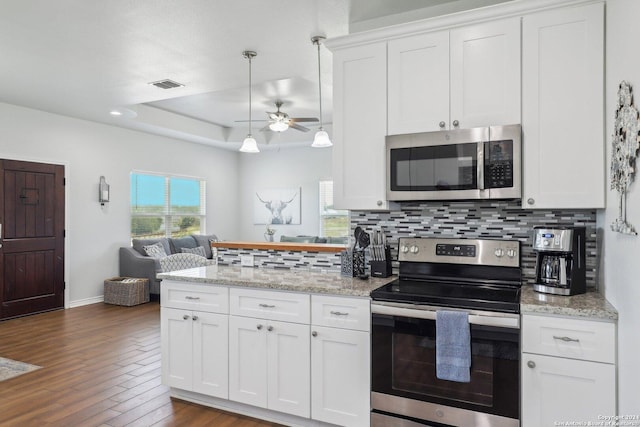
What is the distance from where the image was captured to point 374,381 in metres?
2.20

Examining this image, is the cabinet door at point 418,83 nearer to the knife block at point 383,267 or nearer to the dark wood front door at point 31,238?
the knife block at point 383,267

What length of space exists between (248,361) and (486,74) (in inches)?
83.4

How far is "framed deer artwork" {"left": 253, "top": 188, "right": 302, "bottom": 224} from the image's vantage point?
8.52 meters

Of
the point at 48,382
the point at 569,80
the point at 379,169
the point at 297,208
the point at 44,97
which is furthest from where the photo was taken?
the point at 297,208

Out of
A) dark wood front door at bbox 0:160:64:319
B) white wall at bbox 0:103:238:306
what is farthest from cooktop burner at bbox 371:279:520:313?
white wall at bbox 0:103:238:306

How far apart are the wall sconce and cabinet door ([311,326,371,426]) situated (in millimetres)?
4974

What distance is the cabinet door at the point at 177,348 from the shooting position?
274 centimetres

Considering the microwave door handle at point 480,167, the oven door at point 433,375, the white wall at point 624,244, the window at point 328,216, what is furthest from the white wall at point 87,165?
the white wall at point 624,244

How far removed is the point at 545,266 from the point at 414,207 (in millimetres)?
859

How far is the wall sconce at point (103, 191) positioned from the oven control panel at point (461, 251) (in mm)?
5039

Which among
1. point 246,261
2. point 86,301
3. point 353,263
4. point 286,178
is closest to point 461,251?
point 353,263

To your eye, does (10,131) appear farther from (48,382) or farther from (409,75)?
(409,75)

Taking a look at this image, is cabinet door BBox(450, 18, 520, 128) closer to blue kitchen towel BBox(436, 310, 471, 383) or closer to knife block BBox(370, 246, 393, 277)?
knife block BBox(370, 246, 393, 277)

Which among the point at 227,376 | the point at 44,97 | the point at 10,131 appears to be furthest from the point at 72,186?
the point at 227,376
